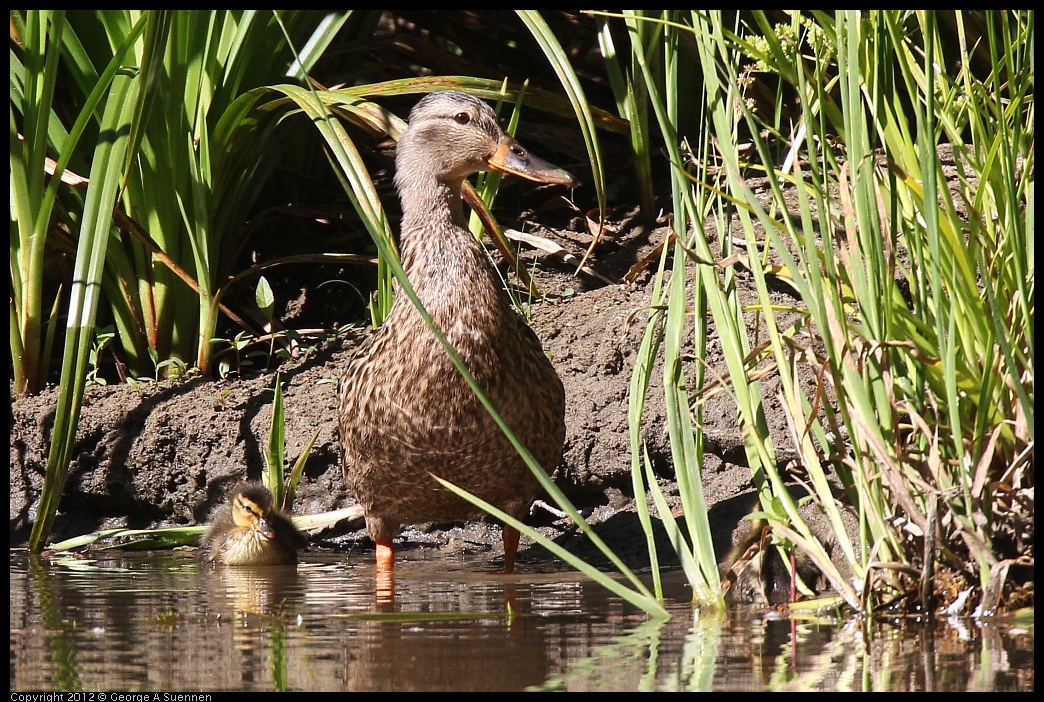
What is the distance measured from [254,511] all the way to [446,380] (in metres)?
1.02

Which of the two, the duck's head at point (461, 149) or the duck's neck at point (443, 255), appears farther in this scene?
the duck's head at point (461, 149)

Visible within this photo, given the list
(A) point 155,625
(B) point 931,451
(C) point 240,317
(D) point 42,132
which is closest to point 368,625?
(A) point 155,625

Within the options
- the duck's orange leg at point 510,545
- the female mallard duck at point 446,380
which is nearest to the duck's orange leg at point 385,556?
the female mallard duck at point 446,380

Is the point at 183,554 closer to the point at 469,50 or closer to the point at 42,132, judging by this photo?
the point at 42,132

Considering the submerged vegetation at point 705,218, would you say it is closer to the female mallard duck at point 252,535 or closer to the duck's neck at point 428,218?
the duck's neck at point 428,218

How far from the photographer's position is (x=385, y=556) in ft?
16.1

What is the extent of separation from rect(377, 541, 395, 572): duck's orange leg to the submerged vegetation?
60cm

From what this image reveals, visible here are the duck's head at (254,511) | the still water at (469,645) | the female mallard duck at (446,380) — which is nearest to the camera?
the still water at (469,645)

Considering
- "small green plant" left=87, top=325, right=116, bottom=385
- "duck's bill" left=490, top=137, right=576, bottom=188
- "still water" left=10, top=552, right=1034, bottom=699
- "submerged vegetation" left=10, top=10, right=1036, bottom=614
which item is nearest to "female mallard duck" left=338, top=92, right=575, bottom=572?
"duck's bill" left=490, top=137, right=576, bottom=188

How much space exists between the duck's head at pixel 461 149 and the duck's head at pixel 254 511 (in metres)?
1.35

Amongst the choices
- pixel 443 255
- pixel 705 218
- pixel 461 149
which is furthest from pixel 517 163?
pixel 705 218

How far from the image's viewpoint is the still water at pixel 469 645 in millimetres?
2396

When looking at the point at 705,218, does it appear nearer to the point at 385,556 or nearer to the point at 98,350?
the point at 385,556

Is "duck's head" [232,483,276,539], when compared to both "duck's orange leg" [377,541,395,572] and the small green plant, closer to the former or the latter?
"duck's orange leg" [377,541,395,572]
